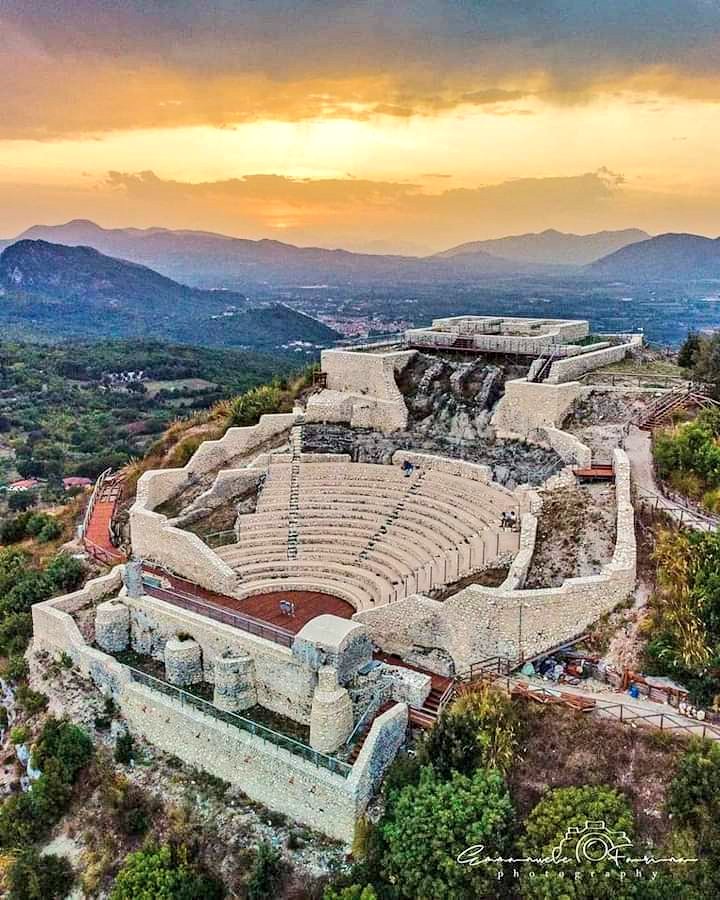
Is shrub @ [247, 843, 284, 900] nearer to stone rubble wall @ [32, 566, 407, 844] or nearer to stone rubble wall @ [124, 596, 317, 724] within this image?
stone rubble wall @ [32, 566, 407, 844]

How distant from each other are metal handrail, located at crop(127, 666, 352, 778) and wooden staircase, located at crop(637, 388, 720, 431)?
14372mm

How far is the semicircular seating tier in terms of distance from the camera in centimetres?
1919

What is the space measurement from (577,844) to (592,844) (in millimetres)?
224

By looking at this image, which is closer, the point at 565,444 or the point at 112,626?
the point at 112,626

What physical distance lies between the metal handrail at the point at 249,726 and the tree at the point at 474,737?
1.84 m

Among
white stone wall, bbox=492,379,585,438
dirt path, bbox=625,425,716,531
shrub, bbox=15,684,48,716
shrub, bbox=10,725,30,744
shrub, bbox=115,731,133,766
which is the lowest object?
shrub, bbox=10,725,30,744

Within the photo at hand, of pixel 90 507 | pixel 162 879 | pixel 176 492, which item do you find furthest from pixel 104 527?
pixel 162 879

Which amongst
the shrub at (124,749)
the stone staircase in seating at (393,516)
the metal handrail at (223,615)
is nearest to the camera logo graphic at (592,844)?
the metal handrail at (223,615)

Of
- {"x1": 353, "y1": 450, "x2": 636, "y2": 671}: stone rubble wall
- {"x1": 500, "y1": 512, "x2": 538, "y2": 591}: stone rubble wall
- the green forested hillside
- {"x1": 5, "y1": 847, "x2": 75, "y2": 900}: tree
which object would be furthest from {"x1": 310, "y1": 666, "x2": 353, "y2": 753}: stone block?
the green forested hillside

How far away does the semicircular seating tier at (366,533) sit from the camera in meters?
19.2

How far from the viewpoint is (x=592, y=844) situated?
1091 centimetres

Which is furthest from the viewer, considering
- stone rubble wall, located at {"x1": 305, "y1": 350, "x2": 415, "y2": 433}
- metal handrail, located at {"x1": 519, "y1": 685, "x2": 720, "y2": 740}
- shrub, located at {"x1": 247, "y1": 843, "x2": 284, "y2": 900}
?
stone rubble wall, located at {"x1": 305, "y1": 350, "x2": 415, "y2": 433}

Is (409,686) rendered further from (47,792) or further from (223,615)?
(47,792)

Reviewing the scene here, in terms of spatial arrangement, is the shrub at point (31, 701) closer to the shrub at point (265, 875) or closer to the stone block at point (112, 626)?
the stone block at point (112, 626)
